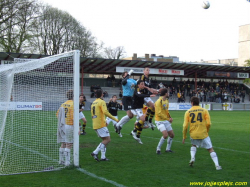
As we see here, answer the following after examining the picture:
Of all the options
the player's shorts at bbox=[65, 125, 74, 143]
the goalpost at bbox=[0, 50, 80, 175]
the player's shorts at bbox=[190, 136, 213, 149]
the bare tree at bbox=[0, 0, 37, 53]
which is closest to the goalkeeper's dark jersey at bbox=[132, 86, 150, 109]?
the goalpost at bbox=[0, 50, 80, 175]

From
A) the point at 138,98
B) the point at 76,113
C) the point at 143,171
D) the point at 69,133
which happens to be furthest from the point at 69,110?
the point at 138,98

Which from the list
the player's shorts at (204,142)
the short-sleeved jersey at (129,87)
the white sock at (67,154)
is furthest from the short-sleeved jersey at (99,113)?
the short-sleeved jersey at (129,87)

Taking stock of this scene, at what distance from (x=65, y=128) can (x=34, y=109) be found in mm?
2136

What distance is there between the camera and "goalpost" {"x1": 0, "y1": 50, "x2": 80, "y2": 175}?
7816 millimetres

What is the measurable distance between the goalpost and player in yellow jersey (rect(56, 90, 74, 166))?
17cm

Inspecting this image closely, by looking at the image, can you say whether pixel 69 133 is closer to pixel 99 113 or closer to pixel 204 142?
pixel 99 113

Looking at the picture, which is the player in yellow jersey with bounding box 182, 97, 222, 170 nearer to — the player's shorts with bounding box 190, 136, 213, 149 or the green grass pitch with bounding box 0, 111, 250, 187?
the player's shorts with bounding box 190, 136, 213, 149

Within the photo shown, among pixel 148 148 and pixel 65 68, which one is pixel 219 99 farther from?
pixel 65 68

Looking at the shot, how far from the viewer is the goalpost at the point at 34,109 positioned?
7.82m

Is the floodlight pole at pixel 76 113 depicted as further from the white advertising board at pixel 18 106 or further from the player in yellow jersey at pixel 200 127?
the player in yellow jersey at pixel 200 127

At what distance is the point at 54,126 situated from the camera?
27.4 feet

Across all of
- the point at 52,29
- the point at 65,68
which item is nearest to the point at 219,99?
the point at 52,29

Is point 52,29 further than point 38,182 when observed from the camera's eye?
Yes

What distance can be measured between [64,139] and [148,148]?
140 inches
